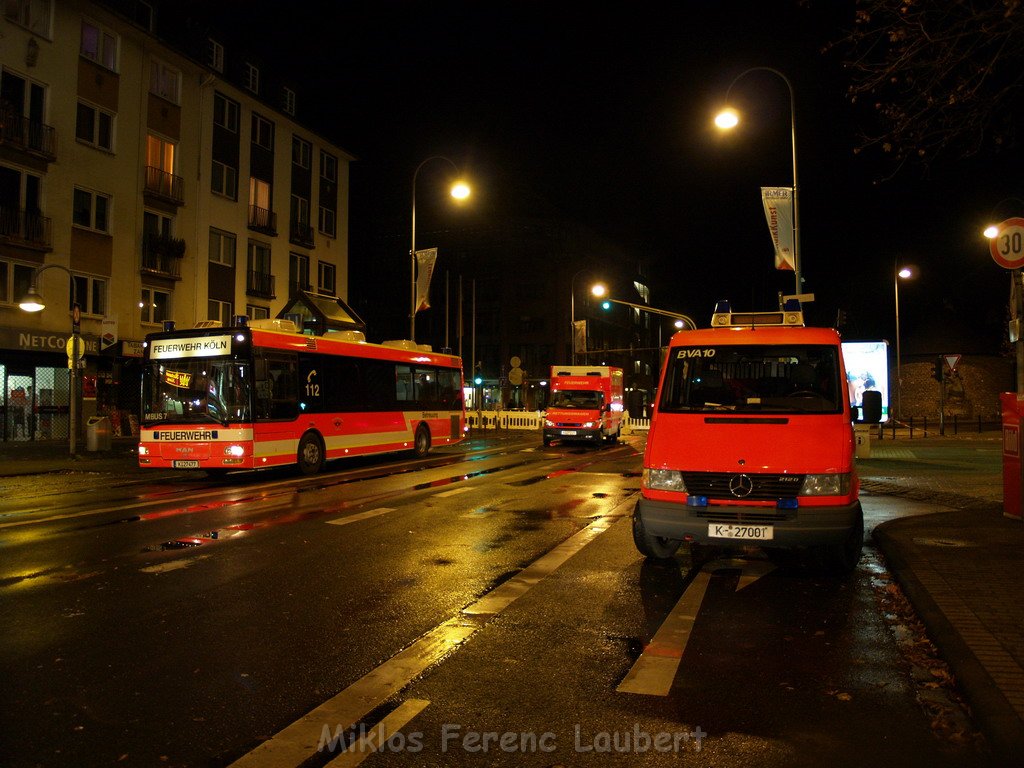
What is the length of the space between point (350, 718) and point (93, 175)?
2882 cm

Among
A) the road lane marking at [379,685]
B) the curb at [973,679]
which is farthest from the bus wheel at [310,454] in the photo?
the curb at [973,679]

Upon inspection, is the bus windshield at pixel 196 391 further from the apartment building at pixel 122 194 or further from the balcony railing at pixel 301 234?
the balcony railing at pixel 301 234

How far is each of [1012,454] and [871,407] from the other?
3.54 metres

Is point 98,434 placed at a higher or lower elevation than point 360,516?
higher

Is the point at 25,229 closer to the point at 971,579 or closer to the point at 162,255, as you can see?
the point at 162,255

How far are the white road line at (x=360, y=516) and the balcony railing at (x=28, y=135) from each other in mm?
20380

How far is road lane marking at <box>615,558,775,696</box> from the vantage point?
4711 millimetres

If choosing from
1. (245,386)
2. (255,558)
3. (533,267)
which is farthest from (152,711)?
(533,267)

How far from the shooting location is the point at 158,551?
28.3ft

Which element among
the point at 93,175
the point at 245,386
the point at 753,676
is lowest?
the point at 753,676

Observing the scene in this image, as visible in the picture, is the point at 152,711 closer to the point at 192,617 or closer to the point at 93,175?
the point at 192,617

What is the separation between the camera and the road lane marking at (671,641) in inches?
185

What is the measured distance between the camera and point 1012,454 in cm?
1027

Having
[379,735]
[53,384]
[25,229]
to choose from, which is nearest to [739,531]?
[379,735]
